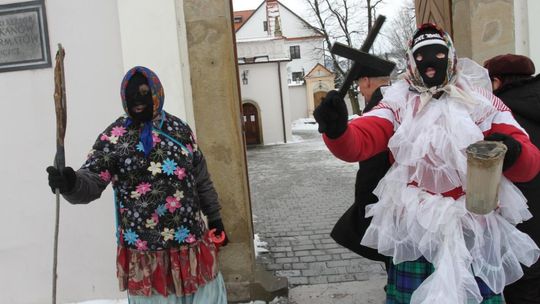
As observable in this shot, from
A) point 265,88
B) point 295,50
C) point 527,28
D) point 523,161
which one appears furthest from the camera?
point 295,50

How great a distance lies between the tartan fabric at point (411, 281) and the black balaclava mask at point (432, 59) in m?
0.76

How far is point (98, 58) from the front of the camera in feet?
12.5

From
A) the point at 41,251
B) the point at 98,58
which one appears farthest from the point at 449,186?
the point at 41,251

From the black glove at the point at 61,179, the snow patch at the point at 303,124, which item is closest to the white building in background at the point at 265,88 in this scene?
the snow patch at the point at 303,124

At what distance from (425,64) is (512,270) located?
0.92 m

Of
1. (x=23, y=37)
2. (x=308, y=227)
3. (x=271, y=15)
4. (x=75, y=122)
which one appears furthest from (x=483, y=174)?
(x=271, y=15)

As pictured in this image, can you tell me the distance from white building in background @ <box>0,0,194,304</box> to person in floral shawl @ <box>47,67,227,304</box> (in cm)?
116

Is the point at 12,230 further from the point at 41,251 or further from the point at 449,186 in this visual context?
the point at 449,186

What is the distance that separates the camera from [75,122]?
3.84 metres

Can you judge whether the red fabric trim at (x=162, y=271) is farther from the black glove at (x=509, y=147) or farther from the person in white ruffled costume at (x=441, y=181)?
the black glove at (x=509, y=147)

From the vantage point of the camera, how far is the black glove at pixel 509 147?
1882 millimetres

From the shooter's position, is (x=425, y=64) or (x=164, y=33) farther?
(x=164, y=33)

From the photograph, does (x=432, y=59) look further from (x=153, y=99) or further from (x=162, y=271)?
(x=162, y=271)

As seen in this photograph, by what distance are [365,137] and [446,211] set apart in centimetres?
44
